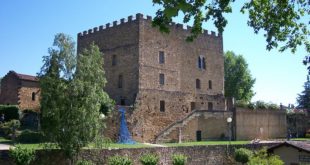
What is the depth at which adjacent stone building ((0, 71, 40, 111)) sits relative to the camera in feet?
124

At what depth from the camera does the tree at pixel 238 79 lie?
56.3 meters

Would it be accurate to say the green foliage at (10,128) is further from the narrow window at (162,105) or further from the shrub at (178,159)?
the narrow window at (162,105)

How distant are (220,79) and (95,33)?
48.5ft

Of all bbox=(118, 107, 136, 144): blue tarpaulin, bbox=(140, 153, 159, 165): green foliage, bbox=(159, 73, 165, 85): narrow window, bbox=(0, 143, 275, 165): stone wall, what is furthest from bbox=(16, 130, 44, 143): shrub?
bbox=(159, 73, 165, 85): narrow window

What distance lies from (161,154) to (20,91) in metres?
18.3

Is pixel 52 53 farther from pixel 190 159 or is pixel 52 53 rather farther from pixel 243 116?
pixel 243 116

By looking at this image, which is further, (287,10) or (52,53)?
(52,53)

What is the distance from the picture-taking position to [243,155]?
93.2ft

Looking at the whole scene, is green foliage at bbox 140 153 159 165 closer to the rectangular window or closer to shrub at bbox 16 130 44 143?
shrub at bbox 16 130 44 143

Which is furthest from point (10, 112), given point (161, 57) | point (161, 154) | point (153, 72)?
point (161, 57)

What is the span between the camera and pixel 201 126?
37.3 metres

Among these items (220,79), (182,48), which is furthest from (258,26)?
(220,79)

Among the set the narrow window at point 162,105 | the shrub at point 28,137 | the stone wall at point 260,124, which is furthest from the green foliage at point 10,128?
the stone wall at point 260,124

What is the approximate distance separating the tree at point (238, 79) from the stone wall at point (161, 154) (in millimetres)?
25054
